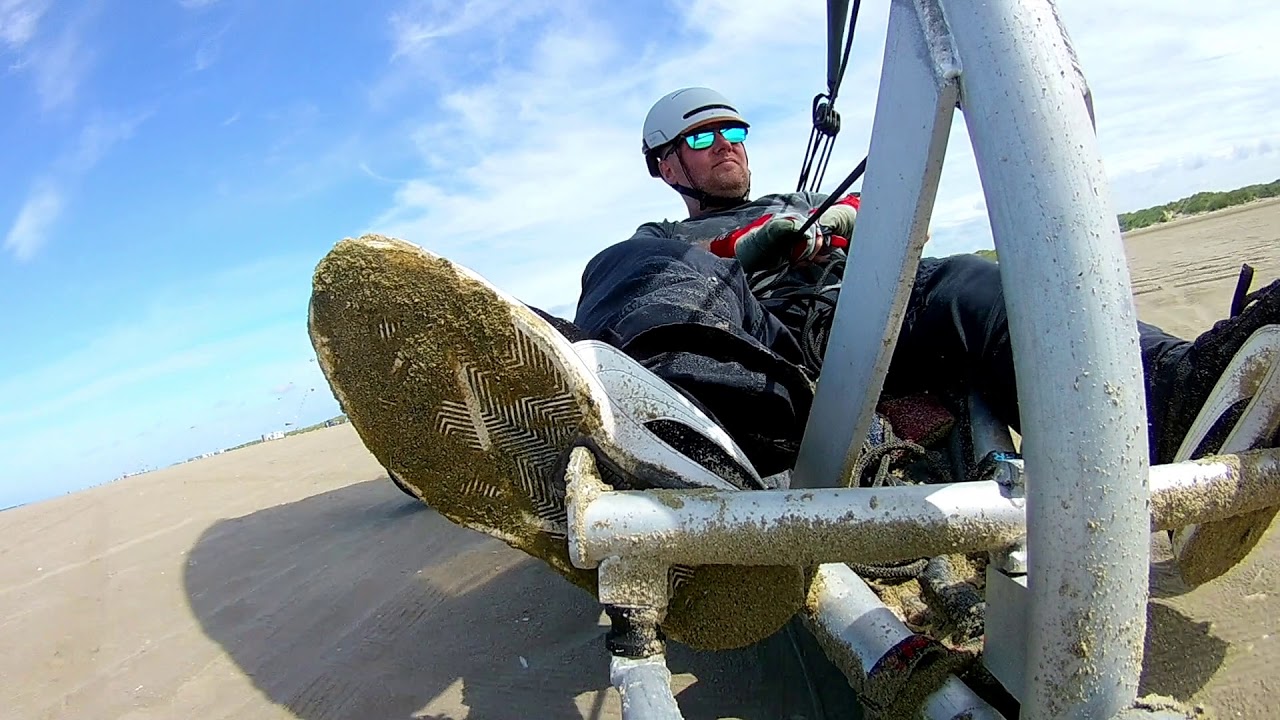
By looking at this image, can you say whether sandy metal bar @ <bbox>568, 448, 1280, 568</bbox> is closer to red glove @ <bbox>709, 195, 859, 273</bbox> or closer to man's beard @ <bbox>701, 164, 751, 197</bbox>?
red glove @ <bbox>709, 195, 859, 273</bbox>

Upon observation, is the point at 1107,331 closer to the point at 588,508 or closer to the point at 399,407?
the point at 588,508

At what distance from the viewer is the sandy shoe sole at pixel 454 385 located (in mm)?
1092

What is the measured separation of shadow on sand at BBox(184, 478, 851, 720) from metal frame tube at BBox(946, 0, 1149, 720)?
32.8 inches

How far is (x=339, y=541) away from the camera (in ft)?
11.6

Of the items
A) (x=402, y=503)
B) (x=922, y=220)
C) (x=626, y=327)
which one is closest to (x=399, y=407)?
(x=626, y=327)

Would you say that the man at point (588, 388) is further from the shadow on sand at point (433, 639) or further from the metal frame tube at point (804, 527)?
the shadow on sand at point (433, 639)

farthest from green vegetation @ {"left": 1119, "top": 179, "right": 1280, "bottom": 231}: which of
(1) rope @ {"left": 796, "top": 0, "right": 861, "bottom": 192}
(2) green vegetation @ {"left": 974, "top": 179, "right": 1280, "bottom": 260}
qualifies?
(1) rope @ {"left": 796, "top": 0, "right": 861, "bottom": 192}

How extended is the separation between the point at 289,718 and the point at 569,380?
139cm

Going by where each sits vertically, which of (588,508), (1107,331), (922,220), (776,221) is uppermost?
(776,221)

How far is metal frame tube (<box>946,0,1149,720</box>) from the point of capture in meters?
0.82

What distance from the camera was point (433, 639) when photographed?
2225 millimetres

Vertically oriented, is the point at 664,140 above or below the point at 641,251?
above

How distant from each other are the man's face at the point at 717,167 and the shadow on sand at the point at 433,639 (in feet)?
5.20

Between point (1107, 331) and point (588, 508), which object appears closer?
point (1107, 331)
